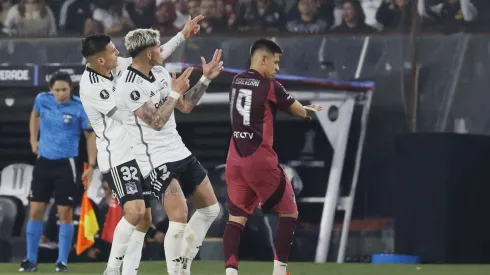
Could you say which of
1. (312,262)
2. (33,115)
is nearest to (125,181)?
(33,115)

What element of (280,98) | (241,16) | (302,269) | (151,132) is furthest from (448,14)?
(151,132)

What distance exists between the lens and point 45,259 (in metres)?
15.5

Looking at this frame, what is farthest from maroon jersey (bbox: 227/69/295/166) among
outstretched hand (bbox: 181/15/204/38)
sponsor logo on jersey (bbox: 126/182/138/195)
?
sponsor logo on jersey (bbox: 126/182/138/195)

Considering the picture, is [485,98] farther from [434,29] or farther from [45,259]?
[45,259]

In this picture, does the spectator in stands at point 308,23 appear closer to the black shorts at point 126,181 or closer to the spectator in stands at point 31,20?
the spectator in stands at point 31,20

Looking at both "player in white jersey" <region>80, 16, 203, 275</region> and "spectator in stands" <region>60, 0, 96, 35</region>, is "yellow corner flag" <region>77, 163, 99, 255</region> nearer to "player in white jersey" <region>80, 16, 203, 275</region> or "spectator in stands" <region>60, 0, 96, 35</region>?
"spectator in stands" <region>60, 0, 96, 35</region>

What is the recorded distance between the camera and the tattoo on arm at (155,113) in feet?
31.0

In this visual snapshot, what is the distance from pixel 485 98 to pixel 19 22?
5.93 m

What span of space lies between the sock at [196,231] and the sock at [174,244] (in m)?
0.15

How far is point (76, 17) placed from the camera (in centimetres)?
1572

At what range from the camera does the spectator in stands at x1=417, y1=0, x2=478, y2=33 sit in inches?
591

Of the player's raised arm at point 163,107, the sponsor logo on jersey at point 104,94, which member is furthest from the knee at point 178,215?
the sponsor logo on jersey at point 104,94

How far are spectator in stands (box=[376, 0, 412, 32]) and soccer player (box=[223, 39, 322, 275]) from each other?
16.5 feet

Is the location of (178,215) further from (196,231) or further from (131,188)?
(131,188)
